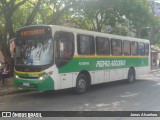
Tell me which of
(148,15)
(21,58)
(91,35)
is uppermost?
(148,15)

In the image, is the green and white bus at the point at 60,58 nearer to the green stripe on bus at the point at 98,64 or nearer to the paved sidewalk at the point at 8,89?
the green stripe on bus at the point at 98,64

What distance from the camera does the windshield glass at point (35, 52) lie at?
507 inches

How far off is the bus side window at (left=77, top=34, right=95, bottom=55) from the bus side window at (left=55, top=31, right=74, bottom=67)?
559 millimetres

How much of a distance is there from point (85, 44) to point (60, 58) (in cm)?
207

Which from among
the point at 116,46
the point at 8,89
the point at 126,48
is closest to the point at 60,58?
the point at 8,89

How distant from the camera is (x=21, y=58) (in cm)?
1365

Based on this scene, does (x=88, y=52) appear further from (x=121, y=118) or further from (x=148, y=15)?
(x=148, y=15)

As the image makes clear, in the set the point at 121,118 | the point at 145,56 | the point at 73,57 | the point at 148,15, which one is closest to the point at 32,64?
the point at 73,57

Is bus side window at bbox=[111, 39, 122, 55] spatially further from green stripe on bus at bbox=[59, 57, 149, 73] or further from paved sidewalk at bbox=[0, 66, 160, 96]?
paved sidewalk at bbox=[0, 66, 160, 96]

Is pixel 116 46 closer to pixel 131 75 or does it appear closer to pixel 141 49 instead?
pixel 131 75

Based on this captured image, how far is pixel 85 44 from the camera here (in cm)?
1485

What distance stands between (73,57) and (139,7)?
1002 cm

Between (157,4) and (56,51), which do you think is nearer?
(56,51)

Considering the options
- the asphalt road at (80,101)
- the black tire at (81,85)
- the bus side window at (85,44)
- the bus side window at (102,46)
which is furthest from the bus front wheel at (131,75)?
the black tire at (81,85)
